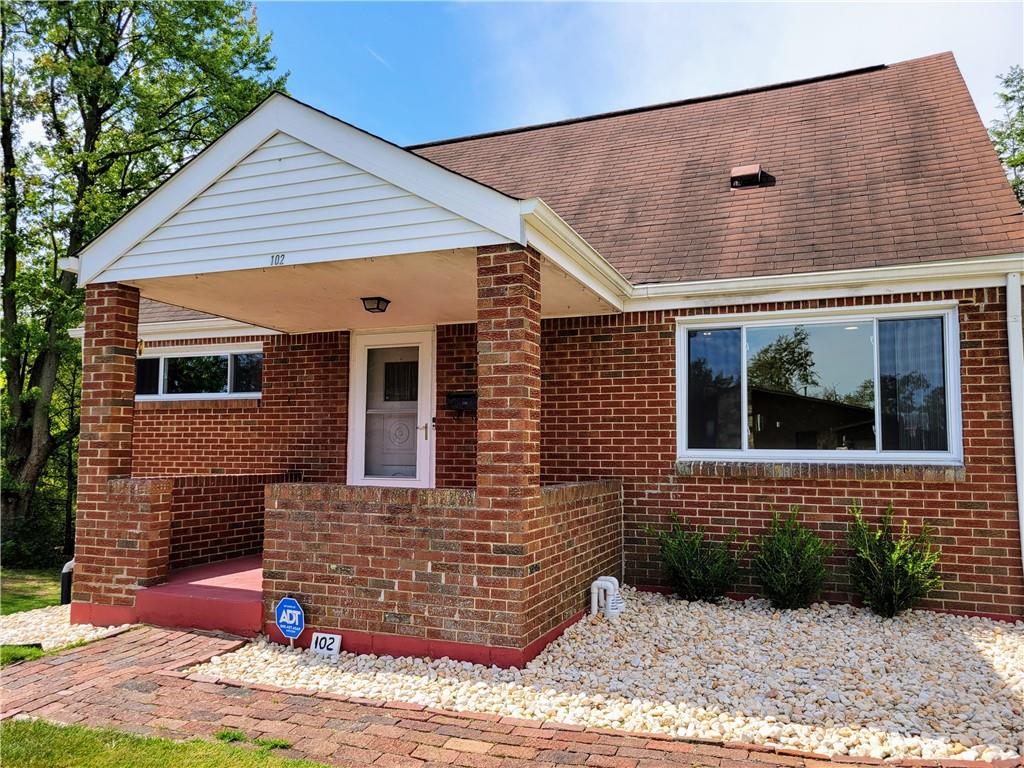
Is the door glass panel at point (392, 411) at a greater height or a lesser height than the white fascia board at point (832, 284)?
lesser

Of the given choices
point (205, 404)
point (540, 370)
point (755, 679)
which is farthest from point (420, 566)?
point (205, 404)

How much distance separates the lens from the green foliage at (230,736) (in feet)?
12.7

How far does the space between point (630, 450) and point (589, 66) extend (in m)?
8.31

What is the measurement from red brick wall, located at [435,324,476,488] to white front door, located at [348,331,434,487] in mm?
149

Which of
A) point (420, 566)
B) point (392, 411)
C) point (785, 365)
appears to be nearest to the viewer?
point (420, 566)

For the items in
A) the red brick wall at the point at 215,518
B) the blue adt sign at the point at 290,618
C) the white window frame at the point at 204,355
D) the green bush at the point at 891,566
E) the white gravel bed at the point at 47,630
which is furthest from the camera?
the white window frame at the point at 204,355

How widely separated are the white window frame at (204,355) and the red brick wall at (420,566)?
14.7ft

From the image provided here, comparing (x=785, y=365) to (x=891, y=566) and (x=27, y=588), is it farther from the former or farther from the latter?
(x=27, y=588)

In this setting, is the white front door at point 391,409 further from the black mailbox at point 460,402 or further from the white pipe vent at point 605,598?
the white pipe vent at point 605,598

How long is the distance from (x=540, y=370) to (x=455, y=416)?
70.0 inches

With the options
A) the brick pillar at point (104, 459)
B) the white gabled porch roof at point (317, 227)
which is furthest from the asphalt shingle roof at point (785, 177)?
the brick pillar at point (104, 459)

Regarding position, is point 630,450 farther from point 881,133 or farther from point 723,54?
point 723,54

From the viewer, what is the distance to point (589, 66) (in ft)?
41.9

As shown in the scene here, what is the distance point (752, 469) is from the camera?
22.9 feet
